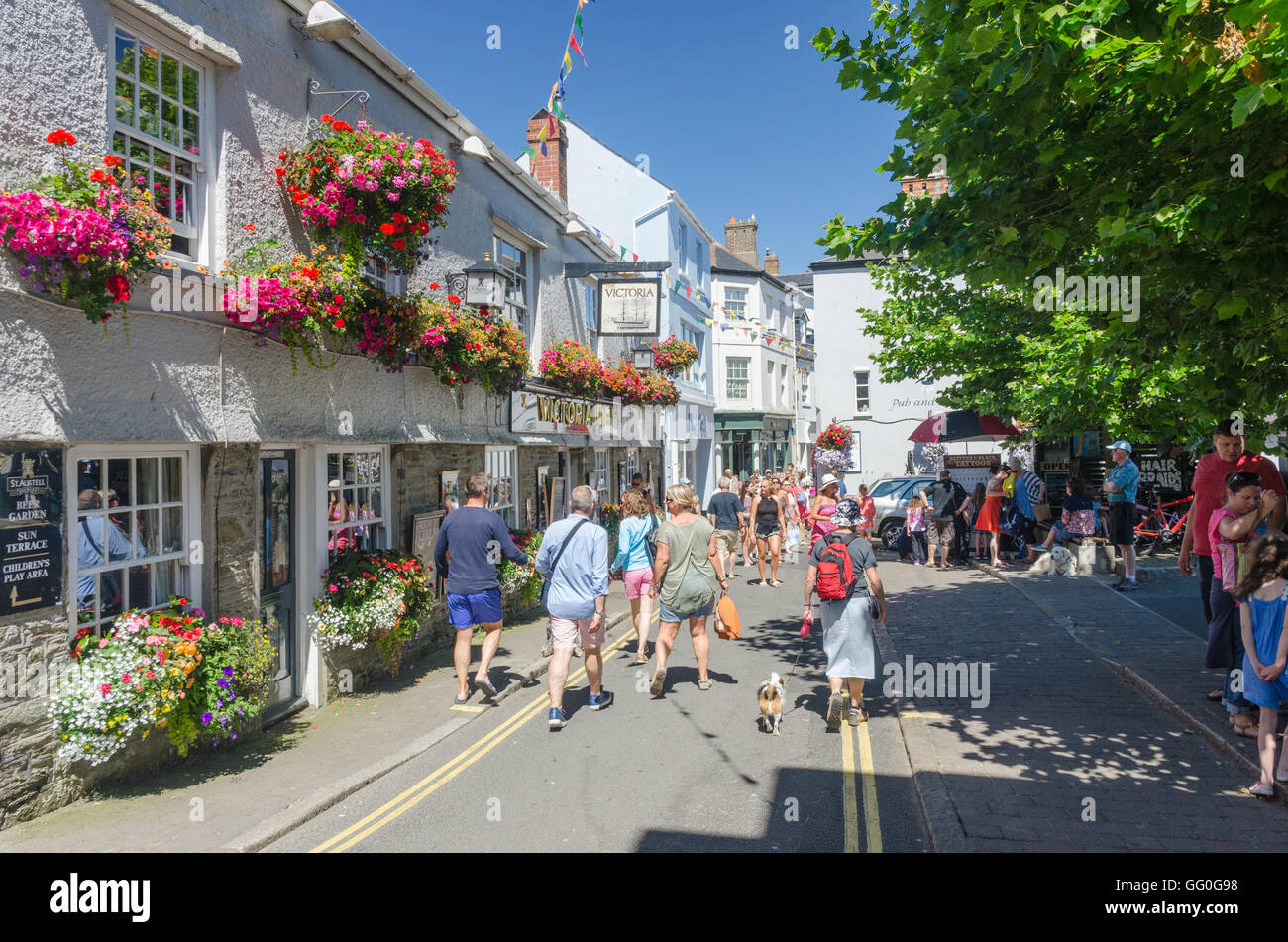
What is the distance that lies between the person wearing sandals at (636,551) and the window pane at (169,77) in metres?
4.97

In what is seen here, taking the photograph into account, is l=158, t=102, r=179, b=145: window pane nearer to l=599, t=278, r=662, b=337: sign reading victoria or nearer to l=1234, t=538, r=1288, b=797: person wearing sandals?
l=1234, t=538, r=1288, b=797: person wearing sandals

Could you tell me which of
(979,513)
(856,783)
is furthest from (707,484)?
(856,783)

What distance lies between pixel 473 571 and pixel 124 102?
171 inches

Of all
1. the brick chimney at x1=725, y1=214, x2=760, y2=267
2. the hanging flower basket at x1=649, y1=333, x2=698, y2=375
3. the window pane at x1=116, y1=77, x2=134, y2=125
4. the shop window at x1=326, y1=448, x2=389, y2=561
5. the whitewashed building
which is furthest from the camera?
the brick chimney at x1=725, y1=214, x2=760, y2=267

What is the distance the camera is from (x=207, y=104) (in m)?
6.38

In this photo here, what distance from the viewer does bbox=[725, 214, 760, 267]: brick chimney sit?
37.0 meters

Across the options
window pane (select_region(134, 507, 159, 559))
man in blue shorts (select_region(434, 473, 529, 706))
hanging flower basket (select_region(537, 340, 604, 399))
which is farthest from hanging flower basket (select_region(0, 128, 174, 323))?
hanging flower basket (select_region(537, 340, 604, 399))

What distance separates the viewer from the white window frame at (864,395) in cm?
3291

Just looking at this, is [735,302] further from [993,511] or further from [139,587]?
[139,587]

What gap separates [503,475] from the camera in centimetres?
1225

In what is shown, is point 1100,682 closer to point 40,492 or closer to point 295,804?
point 295,804

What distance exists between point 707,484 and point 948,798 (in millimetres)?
26680

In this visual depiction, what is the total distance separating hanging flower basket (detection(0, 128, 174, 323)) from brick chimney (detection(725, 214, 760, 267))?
3339 cm

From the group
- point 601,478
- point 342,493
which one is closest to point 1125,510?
point 601,478
